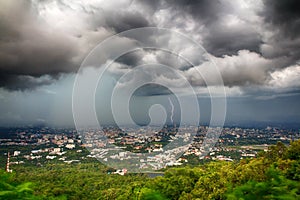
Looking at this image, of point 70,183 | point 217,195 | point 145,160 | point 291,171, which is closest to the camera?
point 291,171

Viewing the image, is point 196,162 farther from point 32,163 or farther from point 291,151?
point 291,151

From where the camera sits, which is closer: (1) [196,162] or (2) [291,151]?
(2) [291,151]

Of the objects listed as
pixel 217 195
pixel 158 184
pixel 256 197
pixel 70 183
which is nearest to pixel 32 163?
pixel 70 183

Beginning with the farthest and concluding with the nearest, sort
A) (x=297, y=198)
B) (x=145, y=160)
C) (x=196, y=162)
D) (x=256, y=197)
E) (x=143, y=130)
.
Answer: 1. (x=145, y=160)
2. (x=196, y=162)
3. (x=143, y=130)
4. (x=256, y=197)
5. (x=297, y=198)

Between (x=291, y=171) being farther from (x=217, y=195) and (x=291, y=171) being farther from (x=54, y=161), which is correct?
(x=54, y=161)

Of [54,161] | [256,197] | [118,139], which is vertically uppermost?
[256,197]

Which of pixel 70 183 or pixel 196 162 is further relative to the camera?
pixel 196 162

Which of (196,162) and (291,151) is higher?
(291,151)

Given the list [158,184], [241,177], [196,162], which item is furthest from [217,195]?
[196,162]

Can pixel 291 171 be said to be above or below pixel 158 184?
above
